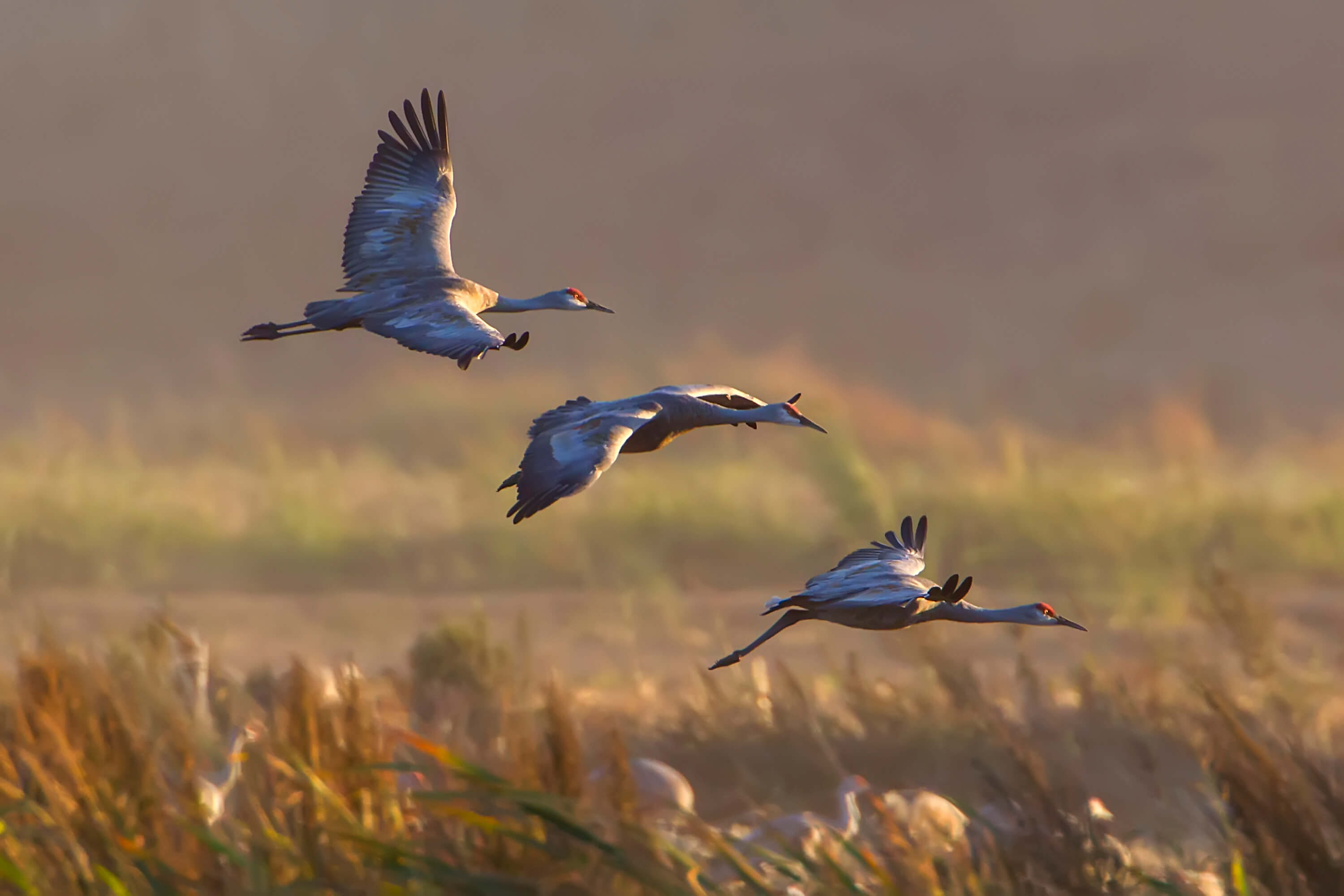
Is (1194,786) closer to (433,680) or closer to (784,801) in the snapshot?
(784,801)

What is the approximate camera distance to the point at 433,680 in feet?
108

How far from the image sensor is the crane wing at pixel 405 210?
33.9 feet

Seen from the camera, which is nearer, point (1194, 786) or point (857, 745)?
point (1194, 786)

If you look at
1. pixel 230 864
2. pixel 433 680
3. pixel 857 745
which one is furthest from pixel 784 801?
pixel 230 864

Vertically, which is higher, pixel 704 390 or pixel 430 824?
pixel 704 390

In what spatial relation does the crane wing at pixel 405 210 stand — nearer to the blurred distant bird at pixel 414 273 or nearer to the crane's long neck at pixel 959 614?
the blurred distant bird at pixel 414 273

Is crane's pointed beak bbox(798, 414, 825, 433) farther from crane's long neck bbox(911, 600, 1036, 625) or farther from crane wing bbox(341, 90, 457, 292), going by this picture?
crane wing bbox(341, 90, 457, 292)

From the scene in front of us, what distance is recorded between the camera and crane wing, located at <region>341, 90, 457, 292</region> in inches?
407

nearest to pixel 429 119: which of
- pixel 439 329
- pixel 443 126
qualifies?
pixel 443 126

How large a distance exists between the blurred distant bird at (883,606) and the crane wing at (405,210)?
130 inches

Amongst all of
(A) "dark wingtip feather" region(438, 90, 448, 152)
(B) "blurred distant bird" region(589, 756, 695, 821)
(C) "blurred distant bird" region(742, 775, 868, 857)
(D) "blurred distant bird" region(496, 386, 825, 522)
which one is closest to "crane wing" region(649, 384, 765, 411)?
(D) "blurred distant bird" region(496, 386, 825, 522)

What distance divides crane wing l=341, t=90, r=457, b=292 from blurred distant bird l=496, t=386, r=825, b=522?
2.32 m

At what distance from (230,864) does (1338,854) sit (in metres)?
6.47

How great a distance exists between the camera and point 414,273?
1003 centimetres
